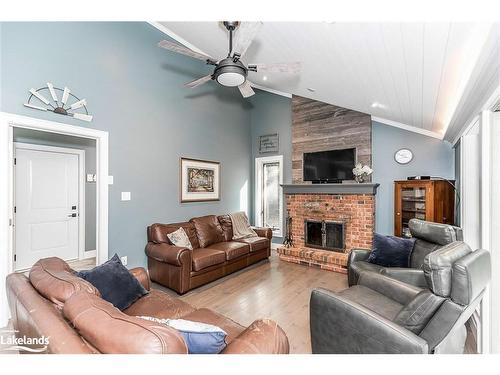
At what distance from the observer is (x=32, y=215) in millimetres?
4004

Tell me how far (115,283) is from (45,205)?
3406mm

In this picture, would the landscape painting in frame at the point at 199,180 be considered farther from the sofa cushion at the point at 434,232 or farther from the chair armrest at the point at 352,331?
the sofa cushion at the point at 434,232

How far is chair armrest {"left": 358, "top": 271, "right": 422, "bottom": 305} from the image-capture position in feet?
6.63

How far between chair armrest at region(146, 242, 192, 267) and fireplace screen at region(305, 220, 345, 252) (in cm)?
253

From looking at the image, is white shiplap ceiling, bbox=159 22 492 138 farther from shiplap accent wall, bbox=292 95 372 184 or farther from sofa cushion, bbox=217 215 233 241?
sofa cushion, bbox=217 215 233 241

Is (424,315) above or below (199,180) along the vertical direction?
below

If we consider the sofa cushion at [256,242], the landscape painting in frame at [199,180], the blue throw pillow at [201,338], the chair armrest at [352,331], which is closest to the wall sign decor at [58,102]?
the landscape painting in frame at [199,180]

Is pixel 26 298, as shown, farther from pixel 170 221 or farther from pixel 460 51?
pixel 460 51

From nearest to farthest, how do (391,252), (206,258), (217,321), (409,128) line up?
(217,321), (391,252), (206,258), (409,128)

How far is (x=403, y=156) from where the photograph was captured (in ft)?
13.4

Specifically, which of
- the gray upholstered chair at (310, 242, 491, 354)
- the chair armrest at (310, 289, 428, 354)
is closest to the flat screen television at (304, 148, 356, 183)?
the gray upholstered chair at (310, 242, 491, 354)

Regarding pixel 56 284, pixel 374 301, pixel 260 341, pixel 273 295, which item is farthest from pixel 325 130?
pixel 56 284

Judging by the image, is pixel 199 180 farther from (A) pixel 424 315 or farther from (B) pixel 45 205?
(A) pixel 424 315

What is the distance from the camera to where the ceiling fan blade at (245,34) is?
2.02 meters
